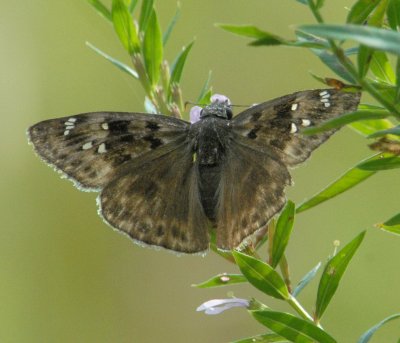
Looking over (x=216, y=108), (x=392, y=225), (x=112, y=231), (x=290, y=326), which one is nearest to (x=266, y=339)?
(x=290, y=326)

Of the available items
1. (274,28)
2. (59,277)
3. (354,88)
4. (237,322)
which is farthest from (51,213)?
(354,88)

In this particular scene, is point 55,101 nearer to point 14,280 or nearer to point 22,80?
point 22,80

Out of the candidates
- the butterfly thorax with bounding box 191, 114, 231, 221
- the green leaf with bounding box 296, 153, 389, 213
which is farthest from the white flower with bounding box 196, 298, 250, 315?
the butterfly thorax with bounding box 191, 114, 231, 221

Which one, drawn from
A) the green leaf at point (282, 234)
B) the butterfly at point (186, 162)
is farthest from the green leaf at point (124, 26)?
the green leaf at point (282, 234)

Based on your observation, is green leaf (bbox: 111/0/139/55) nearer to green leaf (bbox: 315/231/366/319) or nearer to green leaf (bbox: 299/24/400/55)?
green leaf (bbox: 315/231/366/319)

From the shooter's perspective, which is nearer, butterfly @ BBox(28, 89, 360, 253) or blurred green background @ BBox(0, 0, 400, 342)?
butterfly @ BBox(28, 89, 360, 253)

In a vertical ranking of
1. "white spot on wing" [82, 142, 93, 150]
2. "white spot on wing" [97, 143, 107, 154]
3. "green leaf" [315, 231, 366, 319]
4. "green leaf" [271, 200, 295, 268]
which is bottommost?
"green leaf" [315, 231, 366, 319]
